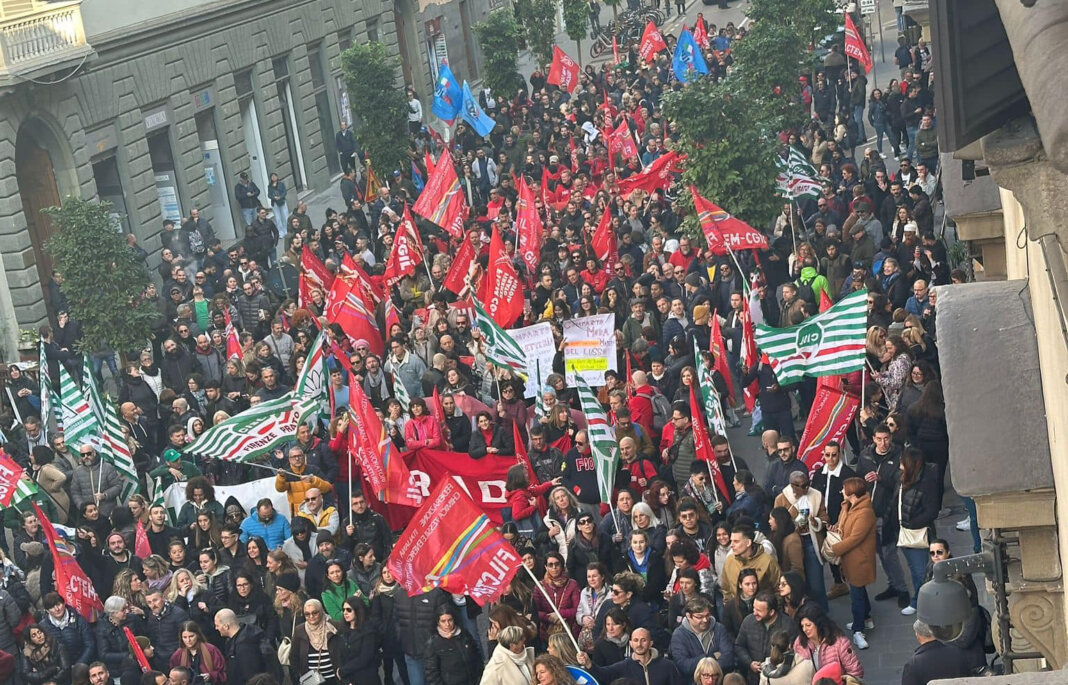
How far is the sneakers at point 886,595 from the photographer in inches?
516

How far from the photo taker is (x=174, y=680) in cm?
1155

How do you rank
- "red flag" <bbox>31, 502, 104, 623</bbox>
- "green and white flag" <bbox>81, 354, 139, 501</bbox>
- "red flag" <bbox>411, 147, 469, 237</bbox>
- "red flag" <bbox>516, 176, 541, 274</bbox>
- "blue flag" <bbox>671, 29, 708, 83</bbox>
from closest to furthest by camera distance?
"red flag" <bbox>31, 502, 104, 623</bbox>
"green and white flag" <bbox>81, 354, 139, 501</bbox>
"red flag" <bbox>516, 176, 541, 274</bbox>
"red flag" <bbox>411, 147, 469, 237</bbox>
"blue flag" <bbox>671, 29, 708, 83</bbox>

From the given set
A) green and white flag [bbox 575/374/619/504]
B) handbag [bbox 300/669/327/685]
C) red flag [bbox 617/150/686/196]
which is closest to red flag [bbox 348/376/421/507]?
green and white flag [bbox 575/374/619/504]

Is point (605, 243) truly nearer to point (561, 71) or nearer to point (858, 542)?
point (858, 542)

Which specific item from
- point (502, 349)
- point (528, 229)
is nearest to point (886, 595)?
point (502, 349)

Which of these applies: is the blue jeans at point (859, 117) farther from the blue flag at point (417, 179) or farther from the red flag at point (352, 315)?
the red flag at point (352, 315)

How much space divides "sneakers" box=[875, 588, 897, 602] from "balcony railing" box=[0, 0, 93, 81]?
59.9 feet

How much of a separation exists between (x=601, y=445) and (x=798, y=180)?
33.3ft

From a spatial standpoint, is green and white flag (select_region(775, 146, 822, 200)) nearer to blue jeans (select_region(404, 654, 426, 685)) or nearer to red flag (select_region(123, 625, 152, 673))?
blue jeans (select_region(404, 654, 426, 685))

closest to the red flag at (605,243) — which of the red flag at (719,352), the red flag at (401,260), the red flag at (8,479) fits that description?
the red flag at (401,260)

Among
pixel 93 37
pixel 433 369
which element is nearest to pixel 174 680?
pixel 433 369

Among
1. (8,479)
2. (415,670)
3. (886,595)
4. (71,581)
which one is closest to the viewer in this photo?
(415,670)

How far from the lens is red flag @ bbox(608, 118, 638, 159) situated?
88.9 feet

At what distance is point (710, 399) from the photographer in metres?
14.5
